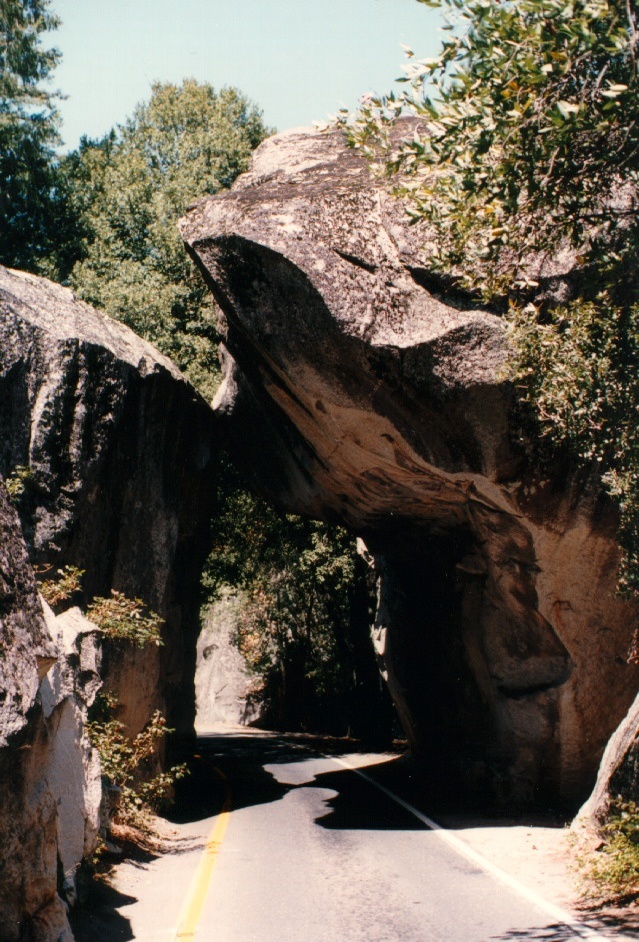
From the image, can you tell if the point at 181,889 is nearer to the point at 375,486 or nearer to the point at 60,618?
the point at 60,618

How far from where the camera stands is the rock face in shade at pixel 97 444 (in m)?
11.7

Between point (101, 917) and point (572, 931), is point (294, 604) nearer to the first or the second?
point (101, 917)

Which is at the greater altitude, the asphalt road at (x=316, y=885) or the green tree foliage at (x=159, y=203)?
the green tree foliage at (x=159, y=203)

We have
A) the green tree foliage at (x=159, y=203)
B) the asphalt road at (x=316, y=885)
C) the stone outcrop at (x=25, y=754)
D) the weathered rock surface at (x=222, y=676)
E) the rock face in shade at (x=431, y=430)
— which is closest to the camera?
the stone outcrop at (x=25, y=754)

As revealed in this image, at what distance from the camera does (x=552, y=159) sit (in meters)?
6.98

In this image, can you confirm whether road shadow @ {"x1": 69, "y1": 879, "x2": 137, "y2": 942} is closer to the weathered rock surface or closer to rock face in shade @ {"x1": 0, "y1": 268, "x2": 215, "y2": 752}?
rock face in shade @ {"x1": 0, "y1": 268, "x2": 215, "y2": 752}

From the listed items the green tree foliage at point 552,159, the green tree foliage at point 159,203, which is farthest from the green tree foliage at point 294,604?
the green tree foliage at point 552,159

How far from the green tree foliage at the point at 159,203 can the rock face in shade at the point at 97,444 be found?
23.1 feet

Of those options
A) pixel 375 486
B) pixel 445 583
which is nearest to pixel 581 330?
pixel 375 486

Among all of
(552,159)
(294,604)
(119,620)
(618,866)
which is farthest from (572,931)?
(294,604)

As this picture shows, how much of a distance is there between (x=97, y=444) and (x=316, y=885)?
6655 mm

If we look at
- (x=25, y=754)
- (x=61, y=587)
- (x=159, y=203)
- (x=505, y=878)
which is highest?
(x=159, y=203)

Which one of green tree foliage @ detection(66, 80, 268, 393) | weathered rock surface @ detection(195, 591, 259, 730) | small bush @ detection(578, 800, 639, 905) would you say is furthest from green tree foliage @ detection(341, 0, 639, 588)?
weathered rock surface @ detection(195, 591, 259, 730)

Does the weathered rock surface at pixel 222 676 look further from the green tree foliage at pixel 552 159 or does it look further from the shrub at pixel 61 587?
the green tree foliage at pixel 552 159
